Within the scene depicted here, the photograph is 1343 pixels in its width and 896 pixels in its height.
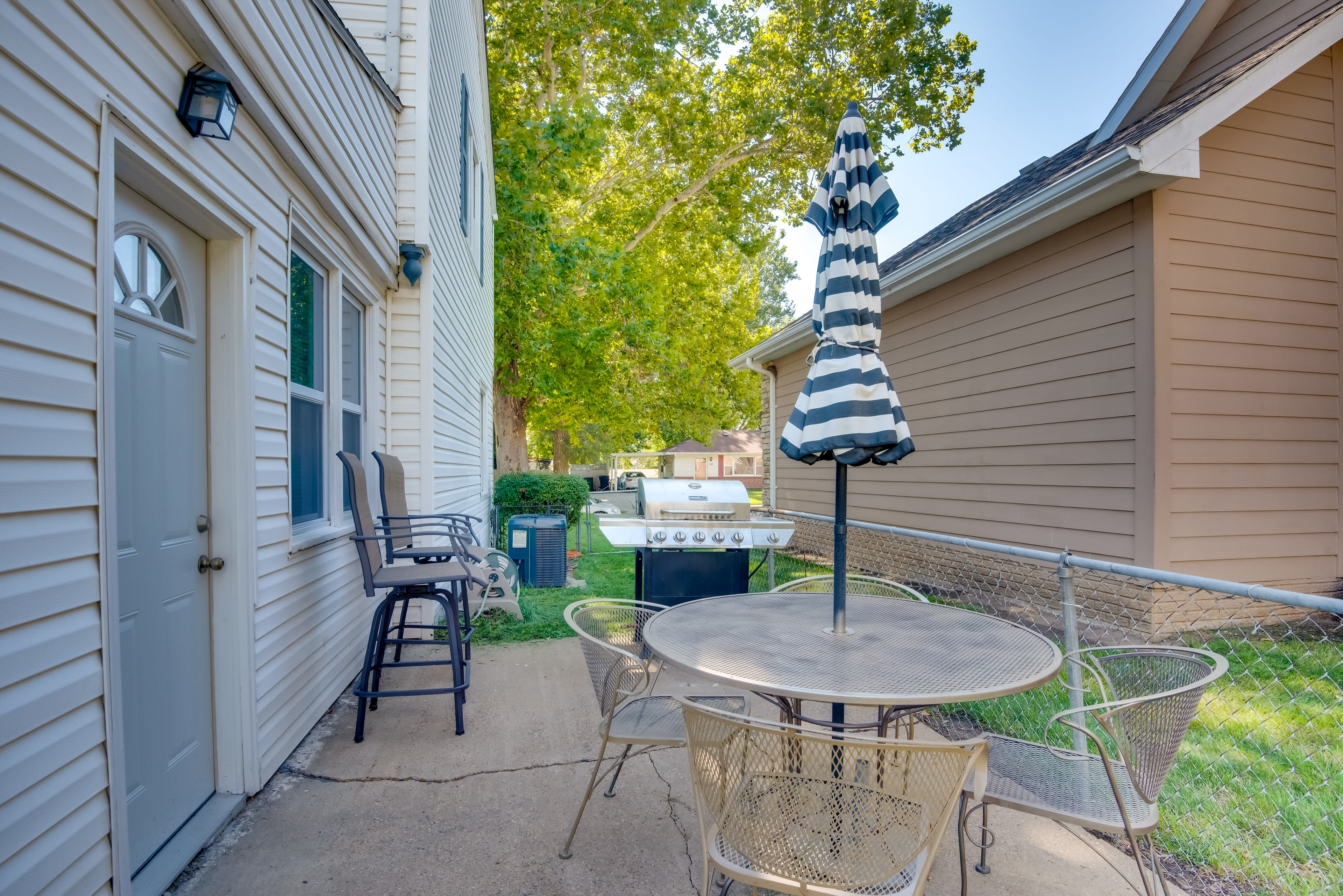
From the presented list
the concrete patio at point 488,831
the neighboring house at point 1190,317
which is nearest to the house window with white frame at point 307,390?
the concrete patio at point 488,831

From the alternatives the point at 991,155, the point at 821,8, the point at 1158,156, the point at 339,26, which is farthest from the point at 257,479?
the point at 991,155

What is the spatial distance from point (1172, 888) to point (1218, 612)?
146 inches

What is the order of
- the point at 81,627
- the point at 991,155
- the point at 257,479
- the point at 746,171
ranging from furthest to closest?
the point at 746,171 → the point at 991,155 → the point at 257,479 → the point at 81,627

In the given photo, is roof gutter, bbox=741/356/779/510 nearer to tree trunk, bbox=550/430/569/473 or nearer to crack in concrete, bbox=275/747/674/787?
crack in concrete, bbox=275/747/674/787

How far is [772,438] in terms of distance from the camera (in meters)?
11.8

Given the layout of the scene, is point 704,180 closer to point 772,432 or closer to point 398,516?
point 772,432

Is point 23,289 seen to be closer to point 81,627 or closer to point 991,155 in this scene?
point 81,627

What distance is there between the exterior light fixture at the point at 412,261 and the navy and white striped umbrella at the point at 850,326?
3.36 m

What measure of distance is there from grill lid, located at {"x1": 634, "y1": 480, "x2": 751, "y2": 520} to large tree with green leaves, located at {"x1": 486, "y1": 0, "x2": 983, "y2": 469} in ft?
24.1

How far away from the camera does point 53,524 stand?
62.4 inches

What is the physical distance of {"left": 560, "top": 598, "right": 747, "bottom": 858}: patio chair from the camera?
2365 millimetres

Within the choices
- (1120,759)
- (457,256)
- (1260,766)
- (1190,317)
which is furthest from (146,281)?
(1190,317)

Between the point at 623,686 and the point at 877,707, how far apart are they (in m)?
0.88

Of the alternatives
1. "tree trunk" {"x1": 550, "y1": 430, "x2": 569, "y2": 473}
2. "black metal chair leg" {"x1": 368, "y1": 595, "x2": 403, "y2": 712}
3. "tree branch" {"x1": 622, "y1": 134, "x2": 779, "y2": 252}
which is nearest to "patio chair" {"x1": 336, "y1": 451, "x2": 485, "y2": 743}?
"black metal chair leg" {"x1": 368, "y1": 595, "x2": 403, "y2": 712}
